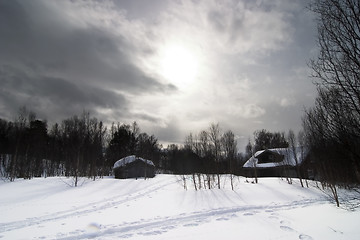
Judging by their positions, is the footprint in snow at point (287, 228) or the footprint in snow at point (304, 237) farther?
the footprint in snow at point (287, 228)

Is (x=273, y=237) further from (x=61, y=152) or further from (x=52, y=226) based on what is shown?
(x=61, y=152)

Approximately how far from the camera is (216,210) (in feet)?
35.6

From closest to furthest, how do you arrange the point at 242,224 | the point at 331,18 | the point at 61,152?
the point at 331,18 → the point at 242,224 → the point at 61,152

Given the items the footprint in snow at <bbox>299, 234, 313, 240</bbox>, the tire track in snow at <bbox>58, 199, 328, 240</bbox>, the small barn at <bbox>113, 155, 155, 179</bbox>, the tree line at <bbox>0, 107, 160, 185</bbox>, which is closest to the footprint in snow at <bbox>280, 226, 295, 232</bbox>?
the footprint in snow at <bbox>299, 234, 313, 240</bbox>

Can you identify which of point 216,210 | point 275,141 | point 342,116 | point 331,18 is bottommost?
point 216,210

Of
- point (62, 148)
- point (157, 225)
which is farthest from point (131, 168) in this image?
point (157, 225)

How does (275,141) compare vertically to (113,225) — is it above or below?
above

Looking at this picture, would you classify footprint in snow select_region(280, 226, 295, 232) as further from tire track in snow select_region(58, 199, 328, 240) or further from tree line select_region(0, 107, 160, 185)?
tree line select_region(0, 107, 160, 185)

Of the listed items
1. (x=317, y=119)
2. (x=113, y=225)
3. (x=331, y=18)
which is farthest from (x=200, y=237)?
(x=331, y=18)

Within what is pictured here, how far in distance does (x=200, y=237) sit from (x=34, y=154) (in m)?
41.1

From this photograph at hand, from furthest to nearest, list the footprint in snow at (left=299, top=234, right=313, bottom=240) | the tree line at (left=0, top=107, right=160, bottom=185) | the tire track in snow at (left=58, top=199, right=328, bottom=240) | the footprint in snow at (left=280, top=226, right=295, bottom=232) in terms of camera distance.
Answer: the tree line at (left=0, top=107, right=160, bottom=185) → the tire track in snow at (left=58, top=199, right=328, bottom=240) → the footprint in snow at (left=280, top=226, right=295, bottom=232) → the footprint in snow at (left=299, top=234, right=313, bottom=240)

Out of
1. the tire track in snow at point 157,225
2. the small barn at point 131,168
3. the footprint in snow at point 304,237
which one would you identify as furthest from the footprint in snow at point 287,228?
the small barn at point 131,168

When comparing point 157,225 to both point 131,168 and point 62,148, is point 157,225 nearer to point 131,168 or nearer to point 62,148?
point 131,168

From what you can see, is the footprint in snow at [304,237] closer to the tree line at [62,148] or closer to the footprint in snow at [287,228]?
the footprint in snow at [287,228]
